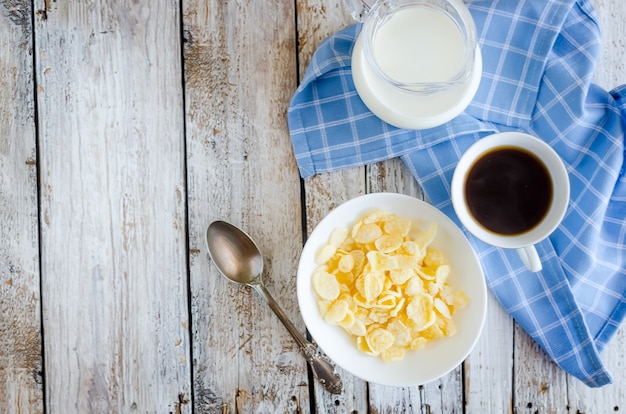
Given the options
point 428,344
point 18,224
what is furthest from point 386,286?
point 18,224

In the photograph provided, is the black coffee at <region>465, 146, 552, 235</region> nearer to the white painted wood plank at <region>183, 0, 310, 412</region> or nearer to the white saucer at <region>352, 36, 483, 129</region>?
the white saucer at <region>352, 36, 483, 129</region>

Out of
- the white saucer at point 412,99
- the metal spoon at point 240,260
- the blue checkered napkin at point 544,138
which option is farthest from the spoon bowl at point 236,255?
the white saucer at point 412,99

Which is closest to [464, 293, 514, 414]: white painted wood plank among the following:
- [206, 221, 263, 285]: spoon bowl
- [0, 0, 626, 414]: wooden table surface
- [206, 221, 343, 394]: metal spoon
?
[0, 0, 626, 414]: wooden table surface

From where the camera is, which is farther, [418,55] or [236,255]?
[236,255]

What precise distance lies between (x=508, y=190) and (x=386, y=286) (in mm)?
200

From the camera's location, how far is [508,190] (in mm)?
827

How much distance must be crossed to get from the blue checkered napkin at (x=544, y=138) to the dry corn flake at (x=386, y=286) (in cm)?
8

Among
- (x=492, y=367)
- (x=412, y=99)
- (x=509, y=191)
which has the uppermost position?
(x=412, y=99)

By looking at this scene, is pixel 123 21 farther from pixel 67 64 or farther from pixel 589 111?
pixel 589 111

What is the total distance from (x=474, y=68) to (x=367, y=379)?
42cm

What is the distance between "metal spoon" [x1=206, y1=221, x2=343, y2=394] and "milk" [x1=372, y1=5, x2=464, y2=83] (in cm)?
31

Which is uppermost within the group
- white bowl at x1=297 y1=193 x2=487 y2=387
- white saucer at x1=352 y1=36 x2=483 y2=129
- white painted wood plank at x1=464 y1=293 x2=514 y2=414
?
white saucer at x1=352 y1=36 x2=483 y2=129

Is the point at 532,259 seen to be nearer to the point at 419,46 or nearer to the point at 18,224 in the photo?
the point at 419,46

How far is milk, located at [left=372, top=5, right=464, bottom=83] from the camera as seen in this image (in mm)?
762
